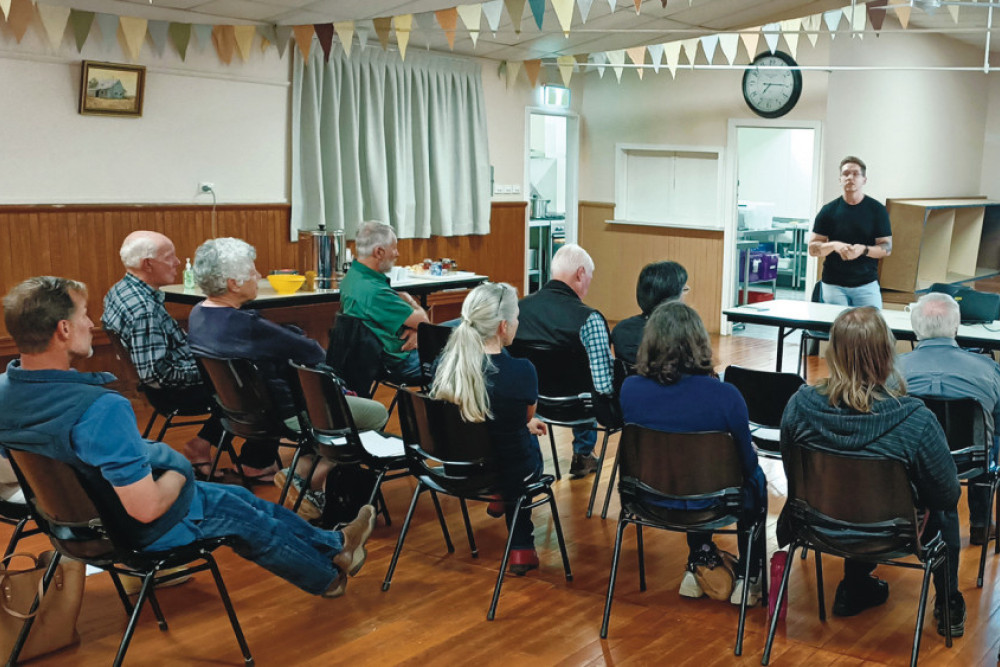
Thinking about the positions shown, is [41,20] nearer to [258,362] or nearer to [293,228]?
[293,228]

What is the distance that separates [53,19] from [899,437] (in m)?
5.19

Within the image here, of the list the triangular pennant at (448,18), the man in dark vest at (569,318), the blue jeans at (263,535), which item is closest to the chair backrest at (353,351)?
the man in dark vest at (569,318)

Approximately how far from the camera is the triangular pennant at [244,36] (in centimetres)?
666

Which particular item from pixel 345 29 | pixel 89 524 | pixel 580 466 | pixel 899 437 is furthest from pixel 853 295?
pixel 89 524

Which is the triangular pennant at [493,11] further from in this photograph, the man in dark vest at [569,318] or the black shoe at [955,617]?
the black shoe at [955,617]

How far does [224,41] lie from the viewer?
673cm

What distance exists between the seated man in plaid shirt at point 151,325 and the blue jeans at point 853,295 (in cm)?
379

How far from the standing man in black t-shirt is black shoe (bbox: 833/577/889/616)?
118 inches

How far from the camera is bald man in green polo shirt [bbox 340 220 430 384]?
186 inches

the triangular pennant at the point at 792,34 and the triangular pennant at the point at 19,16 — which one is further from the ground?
the triangular pennant at the point at 792,34

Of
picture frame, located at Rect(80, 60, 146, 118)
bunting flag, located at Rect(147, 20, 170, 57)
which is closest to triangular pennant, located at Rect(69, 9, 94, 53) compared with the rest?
picture frame, located at Rect(80, 60, 146, 118)

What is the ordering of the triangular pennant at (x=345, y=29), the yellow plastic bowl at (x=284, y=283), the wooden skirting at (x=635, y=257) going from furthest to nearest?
the wooden skirting at (x=635, y=257) → the triangular pennant at (x=345, y=29) → the yellow plastic bowl at (x=284, y=283)

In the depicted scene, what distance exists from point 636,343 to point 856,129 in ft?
17.3

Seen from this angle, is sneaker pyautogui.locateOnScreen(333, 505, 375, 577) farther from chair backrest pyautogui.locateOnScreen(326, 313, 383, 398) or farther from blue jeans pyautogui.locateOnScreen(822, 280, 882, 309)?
blue jeans pyautogui.locateOnScreen(822, 280, 882, 309)
